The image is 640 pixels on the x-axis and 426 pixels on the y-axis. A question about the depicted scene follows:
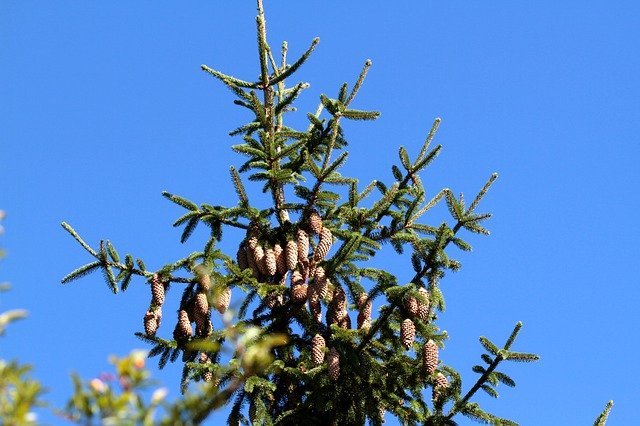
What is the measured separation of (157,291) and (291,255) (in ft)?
4.57

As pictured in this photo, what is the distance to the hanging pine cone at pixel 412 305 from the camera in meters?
7.25

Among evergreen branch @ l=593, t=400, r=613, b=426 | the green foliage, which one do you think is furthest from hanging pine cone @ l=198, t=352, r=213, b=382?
evergreen branch @ l=593, t=400, r=613, b=426

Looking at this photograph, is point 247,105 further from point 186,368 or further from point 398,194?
point 186,368

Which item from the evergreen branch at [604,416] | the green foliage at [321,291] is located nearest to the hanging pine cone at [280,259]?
the green foliage at [321,291]

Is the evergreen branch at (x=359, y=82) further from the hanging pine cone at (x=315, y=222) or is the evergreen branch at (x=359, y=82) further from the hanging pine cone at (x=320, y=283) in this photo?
the hanging pine cone at (x=320, y=283)

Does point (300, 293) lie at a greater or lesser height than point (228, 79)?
lesser

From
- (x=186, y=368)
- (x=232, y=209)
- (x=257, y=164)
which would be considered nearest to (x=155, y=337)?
(x=186, y=368)

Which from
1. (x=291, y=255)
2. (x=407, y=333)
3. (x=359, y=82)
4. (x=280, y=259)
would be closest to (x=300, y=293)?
(x=291, y=255)

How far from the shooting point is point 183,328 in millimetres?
7996

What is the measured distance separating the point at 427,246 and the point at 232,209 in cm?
203

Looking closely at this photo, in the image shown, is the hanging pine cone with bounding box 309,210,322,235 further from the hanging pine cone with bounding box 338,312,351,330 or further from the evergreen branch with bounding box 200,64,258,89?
the evergreen branch with bounding box 200,64,258,89

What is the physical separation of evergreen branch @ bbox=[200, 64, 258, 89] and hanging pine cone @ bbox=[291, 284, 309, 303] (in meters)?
2.47

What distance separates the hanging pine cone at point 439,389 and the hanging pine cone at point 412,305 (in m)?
0.85

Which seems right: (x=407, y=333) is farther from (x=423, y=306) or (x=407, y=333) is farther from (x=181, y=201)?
(x=181, y=201)
